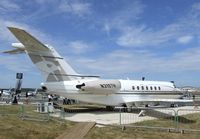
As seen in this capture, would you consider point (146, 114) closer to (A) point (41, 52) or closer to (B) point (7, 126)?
(A) point (41, 52)

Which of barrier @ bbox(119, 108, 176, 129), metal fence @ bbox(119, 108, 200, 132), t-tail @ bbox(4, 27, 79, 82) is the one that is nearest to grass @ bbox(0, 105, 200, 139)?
metal fence @ bbox(119, 108, 200, 132)

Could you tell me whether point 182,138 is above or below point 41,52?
below

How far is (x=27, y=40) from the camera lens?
26188 mm

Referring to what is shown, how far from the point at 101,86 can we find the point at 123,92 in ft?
12.9

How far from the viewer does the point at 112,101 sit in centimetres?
3219

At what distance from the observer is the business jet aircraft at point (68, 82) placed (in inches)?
1080

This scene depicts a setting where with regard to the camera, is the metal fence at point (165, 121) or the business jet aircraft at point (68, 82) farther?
the business jet aircraft at point (68, 82)

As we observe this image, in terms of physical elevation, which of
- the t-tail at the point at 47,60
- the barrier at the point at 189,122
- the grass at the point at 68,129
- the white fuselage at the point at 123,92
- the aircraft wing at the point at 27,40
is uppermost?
the aircraft wing at the point at 27,40

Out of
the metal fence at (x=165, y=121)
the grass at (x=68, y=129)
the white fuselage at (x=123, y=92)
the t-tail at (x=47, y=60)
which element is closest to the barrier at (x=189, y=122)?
the metal fence at (x=165, y=121)

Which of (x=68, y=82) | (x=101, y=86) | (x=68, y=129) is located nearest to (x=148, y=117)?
(x=101, y=86)

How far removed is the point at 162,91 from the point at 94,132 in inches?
908

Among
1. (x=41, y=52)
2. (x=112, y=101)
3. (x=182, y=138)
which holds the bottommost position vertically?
(x=182, y=138)

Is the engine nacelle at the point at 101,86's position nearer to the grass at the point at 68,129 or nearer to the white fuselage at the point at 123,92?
the white fuselage at the point at 123,92

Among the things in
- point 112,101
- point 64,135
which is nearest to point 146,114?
point 112,101
